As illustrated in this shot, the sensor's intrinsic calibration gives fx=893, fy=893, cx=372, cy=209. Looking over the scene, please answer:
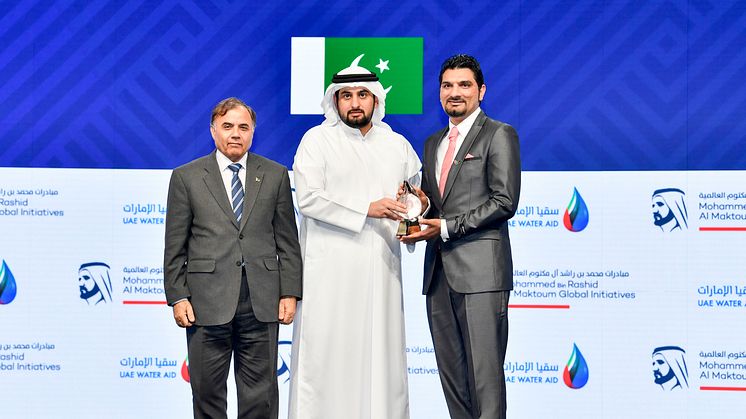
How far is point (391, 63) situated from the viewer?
5188 millimetres

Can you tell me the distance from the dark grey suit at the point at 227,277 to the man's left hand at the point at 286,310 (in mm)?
33

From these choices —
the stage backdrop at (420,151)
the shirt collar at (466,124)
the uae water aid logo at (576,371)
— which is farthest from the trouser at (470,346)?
the uae water aid logo at (576,371)

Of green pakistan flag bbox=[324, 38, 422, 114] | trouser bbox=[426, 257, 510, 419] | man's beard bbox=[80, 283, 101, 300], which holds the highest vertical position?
green pakistan flag bbox=[324, 38, 422, 114]

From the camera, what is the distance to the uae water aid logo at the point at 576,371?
5.07 metres

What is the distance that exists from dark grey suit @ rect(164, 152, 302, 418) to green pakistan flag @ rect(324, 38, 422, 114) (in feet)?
4.90

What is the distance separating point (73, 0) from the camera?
17.7 ft

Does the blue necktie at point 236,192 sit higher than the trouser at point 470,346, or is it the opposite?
the blue necktie at point 236,192

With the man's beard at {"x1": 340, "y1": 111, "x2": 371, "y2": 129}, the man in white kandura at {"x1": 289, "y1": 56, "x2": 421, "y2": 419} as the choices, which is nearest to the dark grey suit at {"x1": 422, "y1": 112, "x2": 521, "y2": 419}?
the man in white kandura at {"x1": 289, "y1": 56, "x2": 421, "y2": 419}

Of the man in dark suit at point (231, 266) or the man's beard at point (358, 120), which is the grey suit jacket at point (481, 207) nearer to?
the man's beard at point (358, 120)

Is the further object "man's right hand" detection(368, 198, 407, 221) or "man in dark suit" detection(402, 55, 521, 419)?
"man's right hand" detection(368, 198, 407, 221)

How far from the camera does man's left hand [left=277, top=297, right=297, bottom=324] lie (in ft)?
12.7

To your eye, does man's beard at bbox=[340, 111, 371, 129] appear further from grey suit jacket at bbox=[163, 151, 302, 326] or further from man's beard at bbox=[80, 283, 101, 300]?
man's beard at bbox=[80, 283, 101, 300]

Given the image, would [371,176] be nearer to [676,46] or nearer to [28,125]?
[676,46]

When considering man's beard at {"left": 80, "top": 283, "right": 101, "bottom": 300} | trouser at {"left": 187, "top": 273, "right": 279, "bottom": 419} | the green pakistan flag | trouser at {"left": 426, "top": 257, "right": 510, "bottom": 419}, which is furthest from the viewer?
man's beard at {"left": 80, "top": 283, "right": 101, "bottom": 300}
